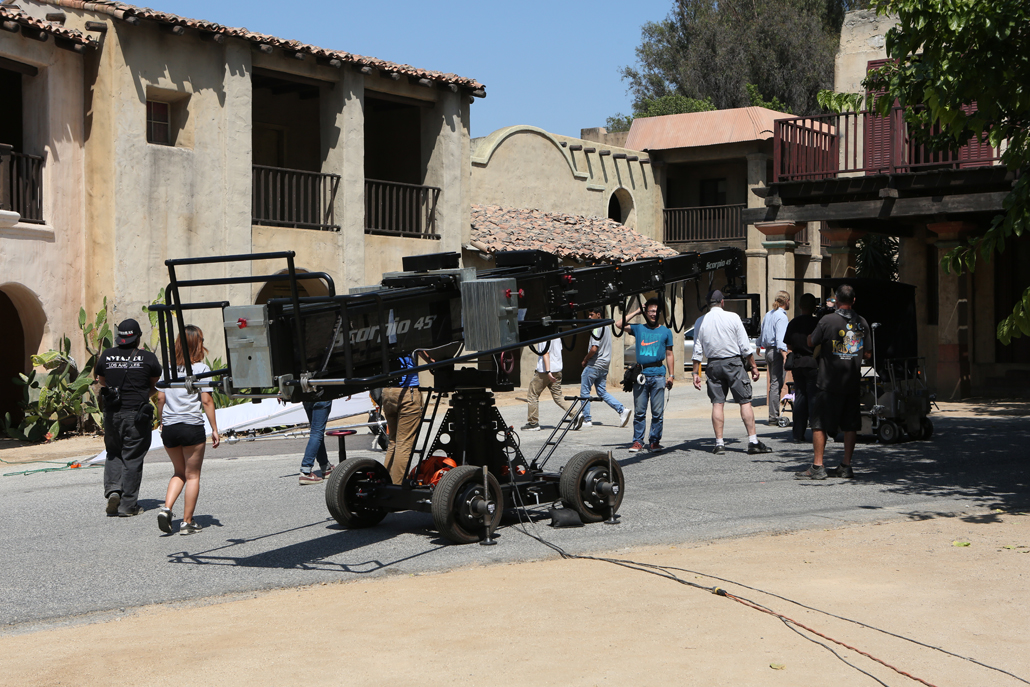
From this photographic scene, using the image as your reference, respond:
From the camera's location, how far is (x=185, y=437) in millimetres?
8273

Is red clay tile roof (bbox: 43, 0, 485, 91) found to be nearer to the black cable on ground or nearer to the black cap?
the black cap

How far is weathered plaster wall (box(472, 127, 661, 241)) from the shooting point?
2652 centimetres

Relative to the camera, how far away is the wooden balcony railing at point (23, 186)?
1585 cm

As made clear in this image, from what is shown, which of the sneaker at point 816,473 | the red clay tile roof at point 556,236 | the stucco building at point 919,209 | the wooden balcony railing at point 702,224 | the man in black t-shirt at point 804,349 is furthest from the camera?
the wooden balcony railing at point 702,224

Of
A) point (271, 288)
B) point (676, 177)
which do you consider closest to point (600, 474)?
point (271, 288)

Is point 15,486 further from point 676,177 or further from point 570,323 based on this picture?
Result: point 676,177

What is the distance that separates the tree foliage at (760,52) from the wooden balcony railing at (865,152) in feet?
85.1

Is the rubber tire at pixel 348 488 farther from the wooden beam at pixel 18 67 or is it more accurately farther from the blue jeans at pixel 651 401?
the wooden beam at pixel 18 67

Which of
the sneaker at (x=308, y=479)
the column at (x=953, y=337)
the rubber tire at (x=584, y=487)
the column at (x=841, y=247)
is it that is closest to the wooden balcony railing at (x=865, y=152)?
the column at (x=841, y=247)

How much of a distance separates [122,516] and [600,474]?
413 cm

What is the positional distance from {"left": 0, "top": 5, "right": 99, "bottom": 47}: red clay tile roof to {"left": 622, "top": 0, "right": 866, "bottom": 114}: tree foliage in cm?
3289

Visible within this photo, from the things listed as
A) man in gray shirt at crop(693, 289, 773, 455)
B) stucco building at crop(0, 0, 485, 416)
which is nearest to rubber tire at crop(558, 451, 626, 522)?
man in gray shirt at crop(693, 289, 773, 455)

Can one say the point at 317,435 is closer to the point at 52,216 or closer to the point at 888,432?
the point at 888,432

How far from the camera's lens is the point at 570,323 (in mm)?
8070
